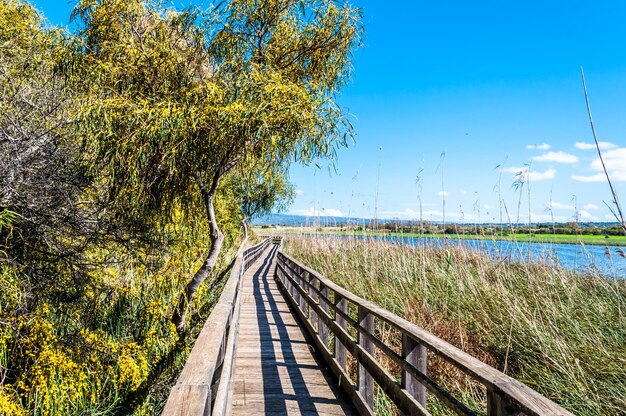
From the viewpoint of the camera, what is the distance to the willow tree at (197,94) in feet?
20.1

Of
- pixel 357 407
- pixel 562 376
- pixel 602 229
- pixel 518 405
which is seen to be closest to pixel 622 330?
pixel 562 376

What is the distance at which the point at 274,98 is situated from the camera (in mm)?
6238

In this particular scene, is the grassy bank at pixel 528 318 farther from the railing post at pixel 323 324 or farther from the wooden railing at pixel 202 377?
the wooden railing at pixel 202 377

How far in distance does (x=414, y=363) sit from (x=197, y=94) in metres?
5.36

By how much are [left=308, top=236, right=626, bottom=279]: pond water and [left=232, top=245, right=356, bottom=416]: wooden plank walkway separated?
305 cm

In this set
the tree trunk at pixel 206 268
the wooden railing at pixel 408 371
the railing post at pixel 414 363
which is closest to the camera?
the wooden railing at pixel 408 371

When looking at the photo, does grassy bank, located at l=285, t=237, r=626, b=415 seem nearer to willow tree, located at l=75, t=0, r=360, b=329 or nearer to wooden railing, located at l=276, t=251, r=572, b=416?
wooden railing, located at l=276, t=251, r=572, b=416

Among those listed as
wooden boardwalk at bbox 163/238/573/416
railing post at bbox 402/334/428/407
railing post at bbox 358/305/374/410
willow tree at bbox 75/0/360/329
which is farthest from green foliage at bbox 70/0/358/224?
railing post at bbox 402/334/428/407

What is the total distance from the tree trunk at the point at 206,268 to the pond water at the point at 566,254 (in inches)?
163

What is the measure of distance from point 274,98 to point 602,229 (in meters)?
4.42

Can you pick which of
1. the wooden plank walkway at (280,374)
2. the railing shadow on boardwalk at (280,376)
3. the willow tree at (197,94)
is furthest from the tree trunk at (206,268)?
the railing shadow on boardwalk at (280,376)

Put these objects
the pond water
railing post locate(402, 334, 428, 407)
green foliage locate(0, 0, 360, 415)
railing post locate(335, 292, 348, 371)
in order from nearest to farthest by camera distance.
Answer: railing post locate(402, 334, 428, 407), railing post locate(335, 292, 348, 371), the pond water, green foliage locate(0, 0, 360, 415)

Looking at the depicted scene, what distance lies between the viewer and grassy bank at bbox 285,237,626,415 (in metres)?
3.42

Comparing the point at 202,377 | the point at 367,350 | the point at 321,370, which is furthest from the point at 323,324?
the point at 202,377
